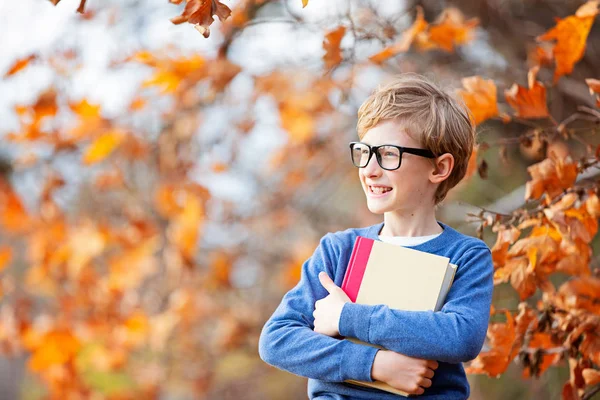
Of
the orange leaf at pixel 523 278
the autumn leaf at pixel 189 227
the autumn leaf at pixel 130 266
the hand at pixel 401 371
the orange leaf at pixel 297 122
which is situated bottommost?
the autumn leaf at pixel 130 266

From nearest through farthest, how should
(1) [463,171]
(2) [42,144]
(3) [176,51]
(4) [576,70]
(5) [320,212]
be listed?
(1) [463,171]
(3) [176,51]
(4) [576,70]
(2) [42,144]
(5) [320,212]

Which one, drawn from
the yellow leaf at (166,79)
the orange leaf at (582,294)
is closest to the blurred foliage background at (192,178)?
the yellow leaf at (166,79)

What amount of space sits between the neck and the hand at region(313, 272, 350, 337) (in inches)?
8.2

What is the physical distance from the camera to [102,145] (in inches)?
177

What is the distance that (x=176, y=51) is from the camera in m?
3.68

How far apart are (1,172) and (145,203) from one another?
1112 millimetres

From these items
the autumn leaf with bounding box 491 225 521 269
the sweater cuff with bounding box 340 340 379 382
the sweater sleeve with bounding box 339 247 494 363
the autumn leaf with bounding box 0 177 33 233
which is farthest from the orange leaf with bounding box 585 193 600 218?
the autumn leaf with bounding box 0 177 33 233

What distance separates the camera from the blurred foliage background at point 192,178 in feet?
13.8

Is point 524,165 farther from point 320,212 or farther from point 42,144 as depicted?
point 42,144

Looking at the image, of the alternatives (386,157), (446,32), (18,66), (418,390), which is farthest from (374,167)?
(18,66)

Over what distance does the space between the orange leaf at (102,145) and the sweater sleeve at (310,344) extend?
2.87 metres

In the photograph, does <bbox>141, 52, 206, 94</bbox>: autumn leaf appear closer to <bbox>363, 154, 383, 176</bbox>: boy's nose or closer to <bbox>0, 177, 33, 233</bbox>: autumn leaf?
<bbox>363, 154, 383, 176</bbox>: boy's nose

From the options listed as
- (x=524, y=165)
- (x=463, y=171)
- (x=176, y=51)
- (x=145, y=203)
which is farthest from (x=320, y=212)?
(x=463, y=171)

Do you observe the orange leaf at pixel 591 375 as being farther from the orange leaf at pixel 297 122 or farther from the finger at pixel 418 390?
the orange leaf at pixel 297 122
